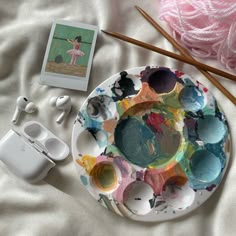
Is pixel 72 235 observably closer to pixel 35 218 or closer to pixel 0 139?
pixel 35 218

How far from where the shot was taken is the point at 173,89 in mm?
867

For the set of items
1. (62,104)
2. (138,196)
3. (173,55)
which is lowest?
(138,196)

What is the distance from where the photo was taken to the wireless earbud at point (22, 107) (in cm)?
87

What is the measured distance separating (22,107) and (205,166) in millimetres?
319

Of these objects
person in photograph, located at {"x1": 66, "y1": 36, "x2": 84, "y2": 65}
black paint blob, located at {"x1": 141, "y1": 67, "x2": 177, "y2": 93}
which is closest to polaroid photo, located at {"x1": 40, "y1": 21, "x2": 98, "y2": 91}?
person in photograph, located at {"x1": 66, "y1": 36, "x2": 84, "y2": 65}

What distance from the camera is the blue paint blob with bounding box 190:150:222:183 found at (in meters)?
0.84

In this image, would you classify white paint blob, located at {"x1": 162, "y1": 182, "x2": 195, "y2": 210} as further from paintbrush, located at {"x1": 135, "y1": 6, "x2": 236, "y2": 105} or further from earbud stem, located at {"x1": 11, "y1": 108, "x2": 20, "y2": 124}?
earbud stem, located at {"x1": 11, "y1": 108, "x2": 20, "y2": 124}

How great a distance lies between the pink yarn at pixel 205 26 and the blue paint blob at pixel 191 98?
7 centimetres

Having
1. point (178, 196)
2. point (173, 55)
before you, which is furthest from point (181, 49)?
point (178, 196)

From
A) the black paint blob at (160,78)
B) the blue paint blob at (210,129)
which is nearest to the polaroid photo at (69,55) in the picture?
the black paint blob at (160,78)

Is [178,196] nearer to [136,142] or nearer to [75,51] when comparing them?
[136,142]

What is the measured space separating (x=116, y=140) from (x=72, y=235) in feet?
0.55

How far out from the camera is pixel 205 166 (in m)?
0.85

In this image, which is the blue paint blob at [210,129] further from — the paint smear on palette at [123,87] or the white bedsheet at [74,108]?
the paint smear on palette at [123,87]
